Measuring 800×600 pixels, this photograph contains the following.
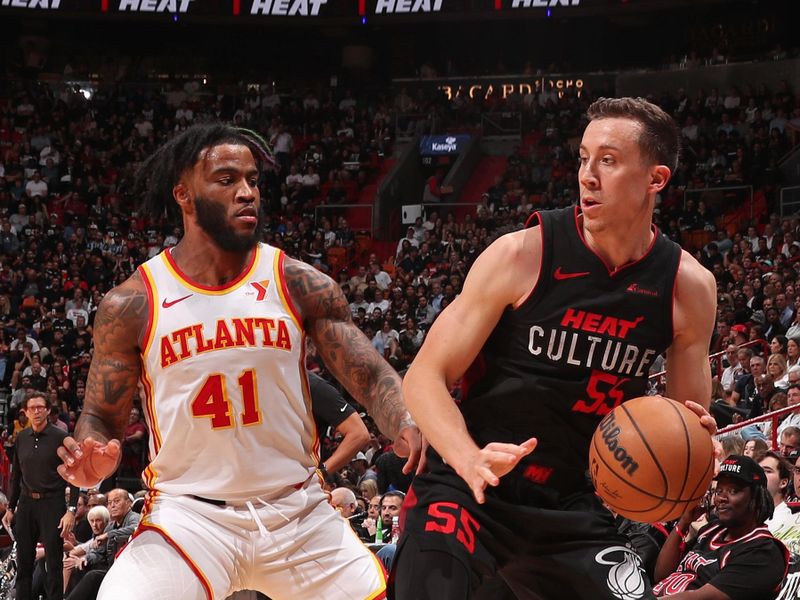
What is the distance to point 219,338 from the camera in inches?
153

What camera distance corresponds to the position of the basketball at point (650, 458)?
3.23m

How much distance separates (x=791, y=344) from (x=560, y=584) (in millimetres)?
8541

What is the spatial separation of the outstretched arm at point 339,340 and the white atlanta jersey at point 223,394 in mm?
125

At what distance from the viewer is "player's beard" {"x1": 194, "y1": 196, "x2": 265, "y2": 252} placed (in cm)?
410

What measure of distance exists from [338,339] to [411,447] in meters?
0.60

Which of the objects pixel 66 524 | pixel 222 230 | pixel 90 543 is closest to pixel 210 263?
pixel 222 230

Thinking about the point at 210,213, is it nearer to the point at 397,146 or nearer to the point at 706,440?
the point at 706,440

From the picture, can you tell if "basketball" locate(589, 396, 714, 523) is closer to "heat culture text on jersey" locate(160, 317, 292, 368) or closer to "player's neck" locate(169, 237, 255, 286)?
"heat culture text on jersey" locate(160, 317, 292, 368)

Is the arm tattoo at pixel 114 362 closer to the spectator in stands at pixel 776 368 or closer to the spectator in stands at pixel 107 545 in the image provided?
the spectator in stands at pixel 107 545

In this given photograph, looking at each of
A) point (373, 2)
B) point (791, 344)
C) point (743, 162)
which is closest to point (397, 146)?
point (373, 2)

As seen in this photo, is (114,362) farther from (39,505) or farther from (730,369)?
(730,369)

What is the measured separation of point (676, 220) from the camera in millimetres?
19016

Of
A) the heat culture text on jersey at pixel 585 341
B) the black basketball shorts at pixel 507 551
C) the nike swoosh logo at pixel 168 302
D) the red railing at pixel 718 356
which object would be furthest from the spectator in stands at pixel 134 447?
the heat culture text on jersey at pixel 585 341

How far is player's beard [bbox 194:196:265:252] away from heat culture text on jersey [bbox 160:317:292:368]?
0.31 metres
